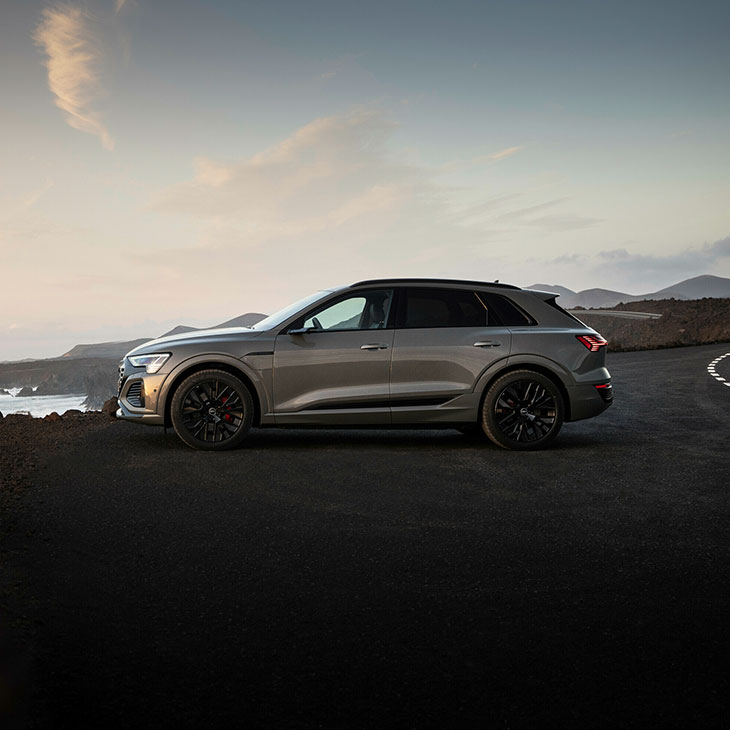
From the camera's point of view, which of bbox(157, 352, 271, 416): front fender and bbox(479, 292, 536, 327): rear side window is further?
bbox(479, 292, 536, 327): rear side window

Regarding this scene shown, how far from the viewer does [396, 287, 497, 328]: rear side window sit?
369 inches

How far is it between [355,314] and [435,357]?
1014mm

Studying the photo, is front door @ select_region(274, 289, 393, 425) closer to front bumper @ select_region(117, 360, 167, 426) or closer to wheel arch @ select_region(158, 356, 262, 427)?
wheel arch @ select_region(158, 356, 262, 427)

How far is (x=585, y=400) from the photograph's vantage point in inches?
372

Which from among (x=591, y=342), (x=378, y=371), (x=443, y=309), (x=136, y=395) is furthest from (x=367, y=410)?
(x=591, y=342)

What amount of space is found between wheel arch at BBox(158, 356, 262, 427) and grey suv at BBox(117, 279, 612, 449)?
11 mm

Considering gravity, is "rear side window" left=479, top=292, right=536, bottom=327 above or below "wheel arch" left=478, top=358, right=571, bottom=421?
above

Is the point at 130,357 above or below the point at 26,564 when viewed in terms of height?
above

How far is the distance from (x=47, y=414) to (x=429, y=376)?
6.85 meters

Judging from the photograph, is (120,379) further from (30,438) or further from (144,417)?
(30,438)

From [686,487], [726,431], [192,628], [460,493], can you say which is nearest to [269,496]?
[460,493]

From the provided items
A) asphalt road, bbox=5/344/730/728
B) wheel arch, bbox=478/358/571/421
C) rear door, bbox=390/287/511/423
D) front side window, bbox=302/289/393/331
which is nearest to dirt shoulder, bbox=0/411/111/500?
asphalt road, bbox=5/344/730/728

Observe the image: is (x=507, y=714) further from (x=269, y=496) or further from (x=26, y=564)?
(x=269, y=496)

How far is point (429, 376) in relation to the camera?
9.20 meters
